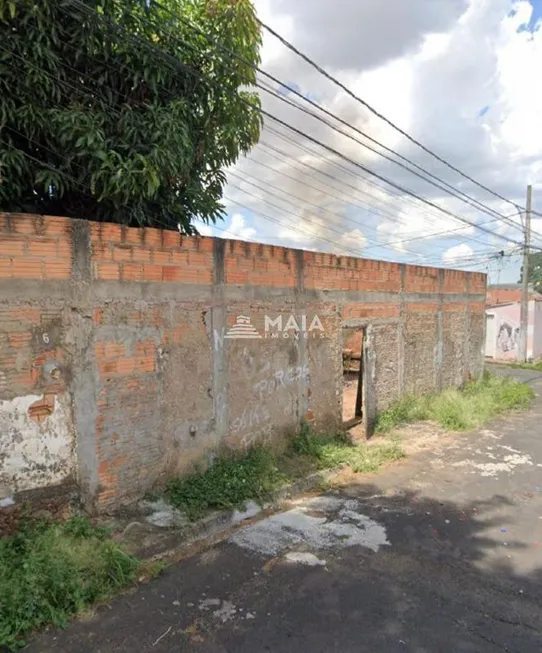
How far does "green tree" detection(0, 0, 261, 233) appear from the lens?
4.47 m

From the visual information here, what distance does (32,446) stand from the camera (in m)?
4.07

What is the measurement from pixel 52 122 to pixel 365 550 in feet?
16.8

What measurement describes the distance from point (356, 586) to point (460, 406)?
24.0ft

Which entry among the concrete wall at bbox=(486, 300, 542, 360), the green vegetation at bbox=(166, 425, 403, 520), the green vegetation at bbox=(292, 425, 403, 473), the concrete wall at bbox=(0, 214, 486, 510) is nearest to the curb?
the green vegetation at bbox=(166, 425, 403, 520)

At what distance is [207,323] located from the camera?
220 inches

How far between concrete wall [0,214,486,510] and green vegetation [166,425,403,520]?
0.74 ft

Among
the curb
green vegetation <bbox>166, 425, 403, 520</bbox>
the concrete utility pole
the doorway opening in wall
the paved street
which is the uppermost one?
the concrete utility pole

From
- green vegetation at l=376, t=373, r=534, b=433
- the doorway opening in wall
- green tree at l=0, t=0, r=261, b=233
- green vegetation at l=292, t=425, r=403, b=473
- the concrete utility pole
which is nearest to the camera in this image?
green tree at l=0, t=0, r=261, b=233

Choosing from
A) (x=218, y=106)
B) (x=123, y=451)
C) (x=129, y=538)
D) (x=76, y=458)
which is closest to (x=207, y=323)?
(x=123, y=451)

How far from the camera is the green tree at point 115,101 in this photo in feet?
14.7

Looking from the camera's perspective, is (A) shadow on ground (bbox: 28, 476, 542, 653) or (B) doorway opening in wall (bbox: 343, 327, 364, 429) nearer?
(A) shadow on ground (bbox: 28, 476, 542, 653)

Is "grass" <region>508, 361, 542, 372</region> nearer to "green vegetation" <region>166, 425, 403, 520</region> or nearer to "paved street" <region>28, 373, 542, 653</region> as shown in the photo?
"green vegetation" <region>166, 425, 403, 520</region>

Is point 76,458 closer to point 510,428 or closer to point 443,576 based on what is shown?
point 443,576

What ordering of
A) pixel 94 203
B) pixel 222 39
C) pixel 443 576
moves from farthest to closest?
pixel 222 39
pixel 94 203
pixel 443 576
